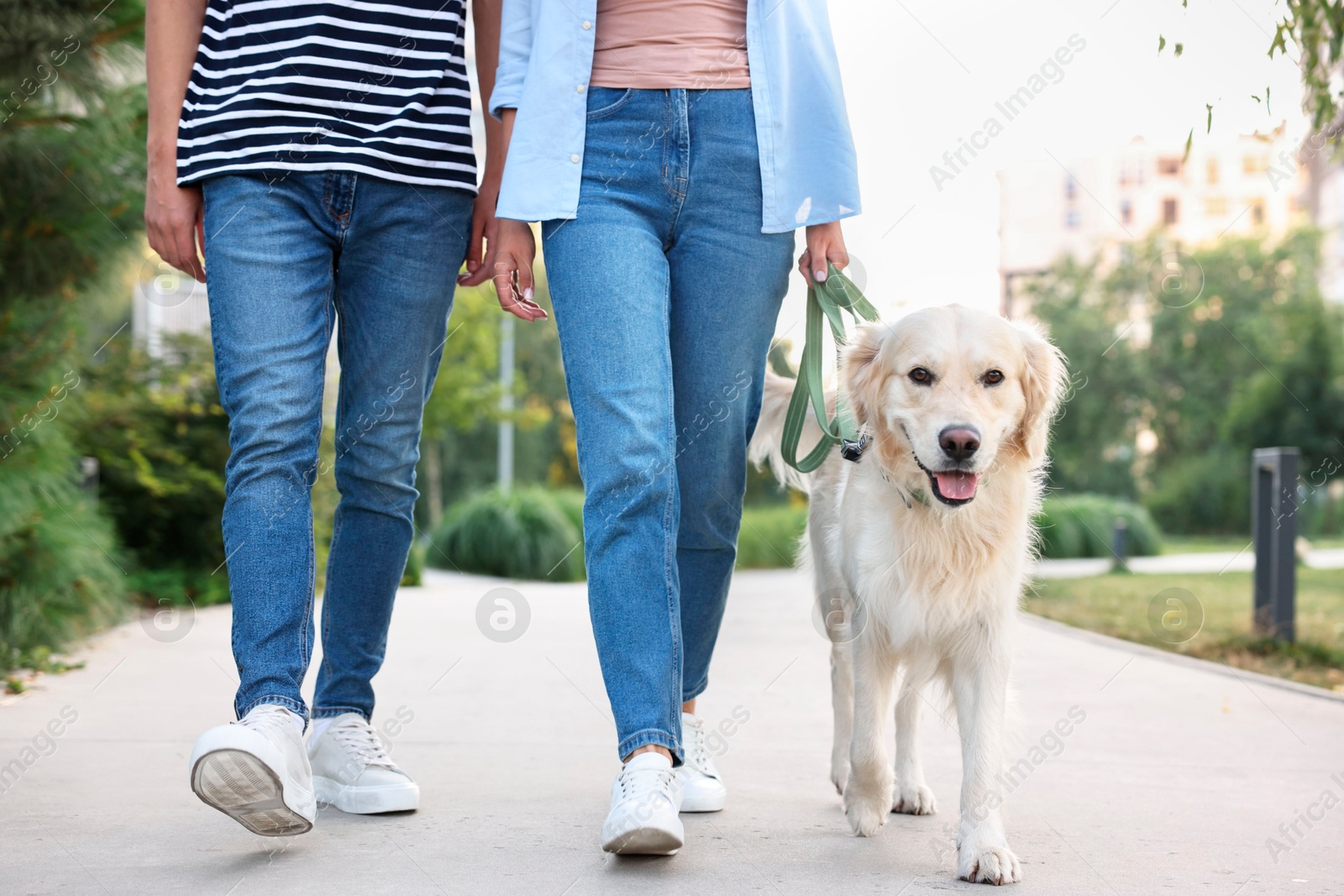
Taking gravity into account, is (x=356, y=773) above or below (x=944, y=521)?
below

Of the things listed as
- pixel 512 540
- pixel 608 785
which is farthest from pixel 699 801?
pixel 512 540

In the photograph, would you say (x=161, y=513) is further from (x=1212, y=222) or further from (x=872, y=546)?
(x=1212, y=222)

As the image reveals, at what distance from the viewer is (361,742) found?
8.56ft

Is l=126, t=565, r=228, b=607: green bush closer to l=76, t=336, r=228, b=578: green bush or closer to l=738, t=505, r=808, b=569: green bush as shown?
l=76, t=336, r=228, b=578: green bush

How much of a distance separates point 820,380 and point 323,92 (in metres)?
1.31

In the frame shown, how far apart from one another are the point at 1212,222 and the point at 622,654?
5895 centimetres

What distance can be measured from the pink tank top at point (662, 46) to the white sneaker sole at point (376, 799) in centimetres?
154

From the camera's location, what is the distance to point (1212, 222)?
179 feet

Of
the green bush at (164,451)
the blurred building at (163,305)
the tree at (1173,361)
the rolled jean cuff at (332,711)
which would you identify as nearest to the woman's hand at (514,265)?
the blurred building at (163,305)

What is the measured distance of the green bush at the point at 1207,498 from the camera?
27.7 metres

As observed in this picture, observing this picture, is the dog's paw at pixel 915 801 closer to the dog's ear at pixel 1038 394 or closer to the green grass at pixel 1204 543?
the dog's ear at pixel 1038 394

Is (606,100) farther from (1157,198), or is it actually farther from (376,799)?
(1157,198)

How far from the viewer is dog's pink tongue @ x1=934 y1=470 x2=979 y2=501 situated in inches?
93.3

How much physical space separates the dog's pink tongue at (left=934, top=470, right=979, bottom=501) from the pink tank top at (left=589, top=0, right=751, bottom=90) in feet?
3.05
